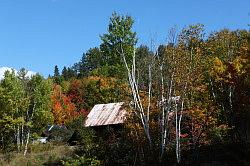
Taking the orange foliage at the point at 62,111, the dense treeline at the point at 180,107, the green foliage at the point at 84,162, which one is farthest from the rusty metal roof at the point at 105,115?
the orange foliage at the point at 62,111

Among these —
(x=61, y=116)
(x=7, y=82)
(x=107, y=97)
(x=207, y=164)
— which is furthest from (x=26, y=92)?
(x=61, y=116)

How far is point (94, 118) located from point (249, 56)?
57.0 ft

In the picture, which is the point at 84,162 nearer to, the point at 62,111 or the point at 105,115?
the point at 105,115

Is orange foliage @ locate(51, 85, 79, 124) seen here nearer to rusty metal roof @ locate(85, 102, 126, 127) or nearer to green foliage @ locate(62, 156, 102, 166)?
rusty metal roof @ locate(85, 102, 126, 127)

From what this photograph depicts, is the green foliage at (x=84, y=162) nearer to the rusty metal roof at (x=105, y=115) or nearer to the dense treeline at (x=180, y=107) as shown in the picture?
the dense treeline at (x=180, y=107)

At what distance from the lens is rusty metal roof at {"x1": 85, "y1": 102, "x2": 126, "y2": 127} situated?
39591mm

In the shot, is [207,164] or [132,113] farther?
[132,113]

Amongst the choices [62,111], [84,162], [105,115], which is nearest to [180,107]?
[84,162]

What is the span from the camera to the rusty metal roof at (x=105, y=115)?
39.6 m

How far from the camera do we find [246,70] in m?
28.0

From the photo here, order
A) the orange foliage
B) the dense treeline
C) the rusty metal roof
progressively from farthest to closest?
the orange foliage → the rusty metal roof → the dense treeline

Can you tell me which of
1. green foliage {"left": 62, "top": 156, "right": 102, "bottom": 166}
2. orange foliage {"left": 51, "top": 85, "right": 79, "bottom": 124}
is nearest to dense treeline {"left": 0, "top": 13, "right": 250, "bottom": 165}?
green foliage {"left": 62, "top": 156, "right": 102, "bottom": 166}

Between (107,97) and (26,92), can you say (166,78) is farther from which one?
(107,97)

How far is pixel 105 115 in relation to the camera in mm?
41344
